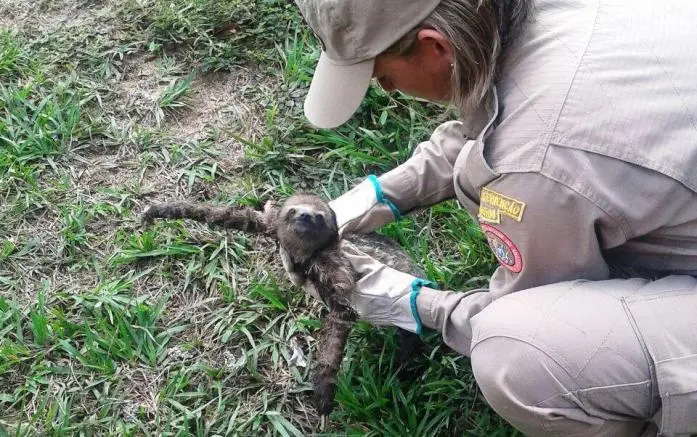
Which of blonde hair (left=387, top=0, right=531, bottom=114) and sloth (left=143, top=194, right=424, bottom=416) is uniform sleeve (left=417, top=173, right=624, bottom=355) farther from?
sloth (left=143, top=194, right=424, bottom=416)

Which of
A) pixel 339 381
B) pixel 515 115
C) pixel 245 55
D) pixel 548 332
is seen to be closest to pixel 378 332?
pixel 339 381

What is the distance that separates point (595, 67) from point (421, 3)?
0.46m

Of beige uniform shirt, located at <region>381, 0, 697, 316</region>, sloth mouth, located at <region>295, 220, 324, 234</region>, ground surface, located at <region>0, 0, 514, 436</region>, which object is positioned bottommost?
ground surface, located at <region>0, 0, 514, 436</region>

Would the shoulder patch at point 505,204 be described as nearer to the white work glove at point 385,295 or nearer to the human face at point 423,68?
the human face at point 423,68

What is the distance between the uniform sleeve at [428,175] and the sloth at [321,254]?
0.21m

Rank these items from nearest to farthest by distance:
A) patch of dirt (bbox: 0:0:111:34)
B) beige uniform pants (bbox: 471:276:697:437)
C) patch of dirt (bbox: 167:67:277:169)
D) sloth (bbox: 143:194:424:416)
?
beige uniform pants (bbox: 471:276:697:437) → sloth (bbox: 143:194:424:416) → patch of dirt (bbox: 167:67:277:169) → patch of dirt (bbox: 0:0:111:34)

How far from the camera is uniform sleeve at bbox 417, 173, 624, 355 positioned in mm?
1910

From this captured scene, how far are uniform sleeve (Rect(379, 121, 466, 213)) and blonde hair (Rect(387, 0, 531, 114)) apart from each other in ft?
2.62

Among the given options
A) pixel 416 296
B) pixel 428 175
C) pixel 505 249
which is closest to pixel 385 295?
pixel 416 296

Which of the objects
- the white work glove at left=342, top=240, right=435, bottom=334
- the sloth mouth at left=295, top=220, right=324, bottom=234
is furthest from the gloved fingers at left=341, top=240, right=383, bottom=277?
the sloth mouth at left=295, top=220, right=324, bottom=234

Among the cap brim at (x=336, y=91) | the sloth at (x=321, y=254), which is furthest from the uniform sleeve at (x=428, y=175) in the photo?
the cap brim at (x=336, y=91)

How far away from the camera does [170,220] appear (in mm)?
3326

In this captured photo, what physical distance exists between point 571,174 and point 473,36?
0.42 meters

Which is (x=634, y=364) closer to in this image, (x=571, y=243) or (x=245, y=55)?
(x=571, y=243)
